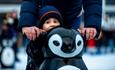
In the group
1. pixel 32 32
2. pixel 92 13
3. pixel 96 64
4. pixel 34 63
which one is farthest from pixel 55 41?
pixel 96 64

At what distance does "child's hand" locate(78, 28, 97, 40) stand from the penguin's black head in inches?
2.5

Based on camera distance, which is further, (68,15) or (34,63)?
(68,15)

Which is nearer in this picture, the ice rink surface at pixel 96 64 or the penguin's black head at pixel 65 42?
the penguin's black head at pixel 65 42

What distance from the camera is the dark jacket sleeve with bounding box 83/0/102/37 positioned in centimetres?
237

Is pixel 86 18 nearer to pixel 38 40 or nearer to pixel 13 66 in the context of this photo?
pixel 38 40

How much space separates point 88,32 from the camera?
2250 mm

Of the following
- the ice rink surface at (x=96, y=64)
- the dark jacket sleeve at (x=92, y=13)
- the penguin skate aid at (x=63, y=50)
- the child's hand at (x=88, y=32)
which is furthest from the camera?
the ice rink surface at (x=96, y=64)

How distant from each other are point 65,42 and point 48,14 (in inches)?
8.7

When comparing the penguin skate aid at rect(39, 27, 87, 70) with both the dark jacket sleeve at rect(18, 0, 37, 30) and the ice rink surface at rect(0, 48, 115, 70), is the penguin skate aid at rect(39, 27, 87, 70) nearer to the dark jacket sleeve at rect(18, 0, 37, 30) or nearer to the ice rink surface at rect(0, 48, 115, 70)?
the dark jacket sleeve at rect(18, 0, 37, 30)

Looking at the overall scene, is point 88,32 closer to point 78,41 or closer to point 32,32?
point 78,41

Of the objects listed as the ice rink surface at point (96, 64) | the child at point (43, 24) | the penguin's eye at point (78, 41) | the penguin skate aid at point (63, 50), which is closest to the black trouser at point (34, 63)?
the child at point (43, 24)

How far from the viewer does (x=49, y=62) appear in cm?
215

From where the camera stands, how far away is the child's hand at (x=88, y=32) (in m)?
2.24

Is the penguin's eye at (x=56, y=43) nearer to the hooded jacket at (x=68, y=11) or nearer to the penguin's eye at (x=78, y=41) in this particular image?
the penguin's eye at (x=78, y=41)
